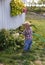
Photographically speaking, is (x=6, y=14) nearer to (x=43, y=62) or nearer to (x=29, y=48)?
(x=29, y=48)

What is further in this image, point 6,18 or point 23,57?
point 6,18

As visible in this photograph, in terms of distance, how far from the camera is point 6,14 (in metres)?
10.6

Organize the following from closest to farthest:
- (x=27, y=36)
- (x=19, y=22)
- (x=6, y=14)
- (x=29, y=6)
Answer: (x=27, y=36)
(x=6, y=14)
(x=19, y=22)
(x=29, y=6)

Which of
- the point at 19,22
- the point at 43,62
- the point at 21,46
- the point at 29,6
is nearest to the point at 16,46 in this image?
the point at 21,46

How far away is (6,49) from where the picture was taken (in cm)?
864

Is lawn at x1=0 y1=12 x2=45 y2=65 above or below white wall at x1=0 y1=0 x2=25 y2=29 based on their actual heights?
below

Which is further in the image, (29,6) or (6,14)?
(29,6)

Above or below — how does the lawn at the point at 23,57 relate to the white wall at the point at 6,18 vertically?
below

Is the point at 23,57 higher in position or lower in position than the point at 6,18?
lower

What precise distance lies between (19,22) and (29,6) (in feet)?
35.2

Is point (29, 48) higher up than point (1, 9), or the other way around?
point (1, 9)

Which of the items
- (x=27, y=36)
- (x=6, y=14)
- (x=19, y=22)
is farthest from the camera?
(x=19, y=22)

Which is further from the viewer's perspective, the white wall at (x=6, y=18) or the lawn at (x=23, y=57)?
the white wall at (x=6, y=18)

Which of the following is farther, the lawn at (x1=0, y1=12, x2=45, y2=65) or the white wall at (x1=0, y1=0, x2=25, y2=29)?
the white wall at (x1=0, y1=0, x2=25, y2=29)
